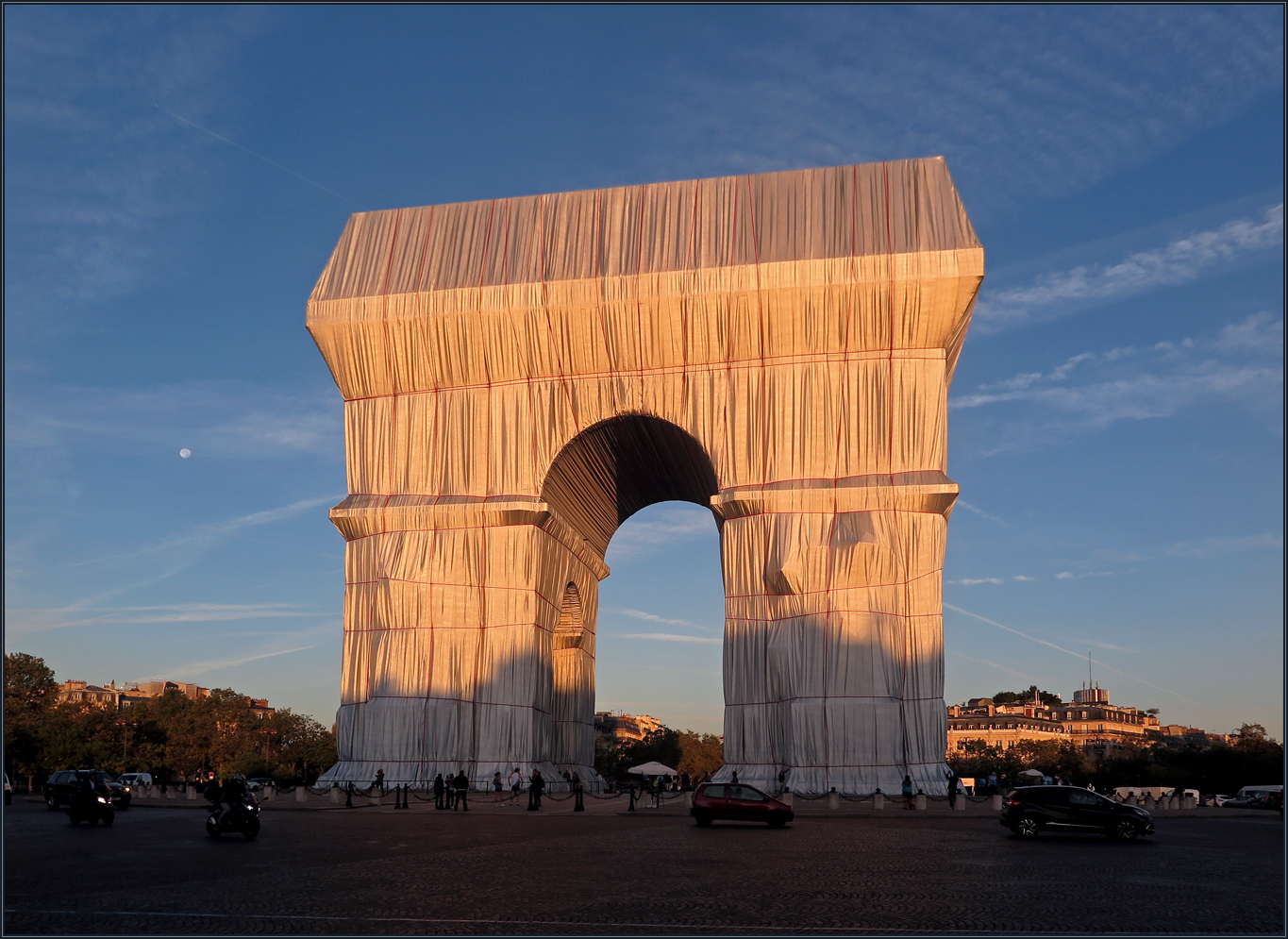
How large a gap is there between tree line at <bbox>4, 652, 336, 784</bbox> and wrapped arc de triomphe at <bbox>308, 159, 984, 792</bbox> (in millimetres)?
32034

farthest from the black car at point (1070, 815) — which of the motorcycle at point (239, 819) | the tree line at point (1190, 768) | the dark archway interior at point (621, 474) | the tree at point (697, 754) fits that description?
the tree at point (697, 754)

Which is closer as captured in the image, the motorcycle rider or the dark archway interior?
the motorcycle rider

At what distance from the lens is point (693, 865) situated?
1442cm

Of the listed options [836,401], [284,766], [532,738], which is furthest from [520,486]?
[284,766]

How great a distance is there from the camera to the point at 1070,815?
2092cm

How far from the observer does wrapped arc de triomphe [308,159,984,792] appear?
3089 cm

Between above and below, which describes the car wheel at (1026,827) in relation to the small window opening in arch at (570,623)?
below

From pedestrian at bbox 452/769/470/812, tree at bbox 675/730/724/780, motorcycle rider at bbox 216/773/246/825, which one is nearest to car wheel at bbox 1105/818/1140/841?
pedestrian at bbox 452/769/470/812

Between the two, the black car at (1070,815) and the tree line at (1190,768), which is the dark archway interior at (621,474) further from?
the tree line at (1190,768)

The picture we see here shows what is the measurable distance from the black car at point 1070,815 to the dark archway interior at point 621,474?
1494 centimetres

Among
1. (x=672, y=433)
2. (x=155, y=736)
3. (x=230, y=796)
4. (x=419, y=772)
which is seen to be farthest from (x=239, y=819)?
(x=155, y=736)

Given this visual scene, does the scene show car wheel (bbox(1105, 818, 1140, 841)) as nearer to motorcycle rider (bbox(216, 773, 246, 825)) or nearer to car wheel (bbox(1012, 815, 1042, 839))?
car wheel (bbox(1012, 815, 1042, 839))

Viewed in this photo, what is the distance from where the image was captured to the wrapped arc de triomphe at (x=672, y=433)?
30891mm

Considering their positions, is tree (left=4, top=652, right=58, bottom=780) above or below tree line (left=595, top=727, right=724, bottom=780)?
above
